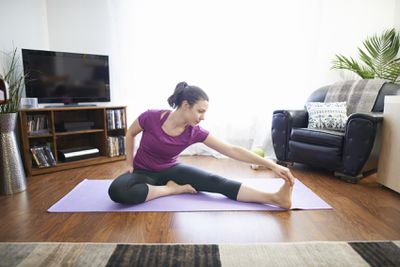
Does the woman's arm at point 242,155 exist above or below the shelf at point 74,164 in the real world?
above

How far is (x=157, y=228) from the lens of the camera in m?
1.48

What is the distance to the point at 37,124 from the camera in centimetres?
271

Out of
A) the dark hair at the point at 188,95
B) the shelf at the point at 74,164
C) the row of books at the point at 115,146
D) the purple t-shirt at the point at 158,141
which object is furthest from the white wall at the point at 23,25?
the dark hair at the point at 188,95

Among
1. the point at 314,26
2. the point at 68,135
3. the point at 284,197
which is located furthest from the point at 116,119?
the point at 314,26

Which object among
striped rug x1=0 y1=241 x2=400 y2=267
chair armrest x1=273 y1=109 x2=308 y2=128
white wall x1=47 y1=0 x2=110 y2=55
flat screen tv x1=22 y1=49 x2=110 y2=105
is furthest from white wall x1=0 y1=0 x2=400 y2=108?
striped rug x1=0 y1=241 x2=400 y2=267

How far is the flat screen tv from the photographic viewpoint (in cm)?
269

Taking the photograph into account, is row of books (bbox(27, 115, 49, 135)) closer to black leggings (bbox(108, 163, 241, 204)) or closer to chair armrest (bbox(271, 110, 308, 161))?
black leggings (bbox(108, 163, 241, 204))

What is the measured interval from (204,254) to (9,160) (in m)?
1.69

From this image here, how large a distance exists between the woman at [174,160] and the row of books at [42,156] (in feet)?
3.99

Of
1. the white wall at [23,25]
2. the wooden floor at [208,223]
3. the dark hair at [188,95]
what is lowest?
the wooden floor at [208,223]

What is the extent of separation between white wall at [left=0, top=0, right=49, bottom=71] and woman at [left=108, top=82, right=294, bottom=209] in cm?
180

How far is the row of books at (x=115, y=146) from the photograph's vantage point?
306 cm

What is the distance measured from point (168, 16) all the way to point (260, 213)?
2.52 meters

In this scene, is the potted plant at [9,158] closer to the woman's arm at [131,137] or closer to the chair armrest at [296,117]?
the woman's arm at [131,137]
